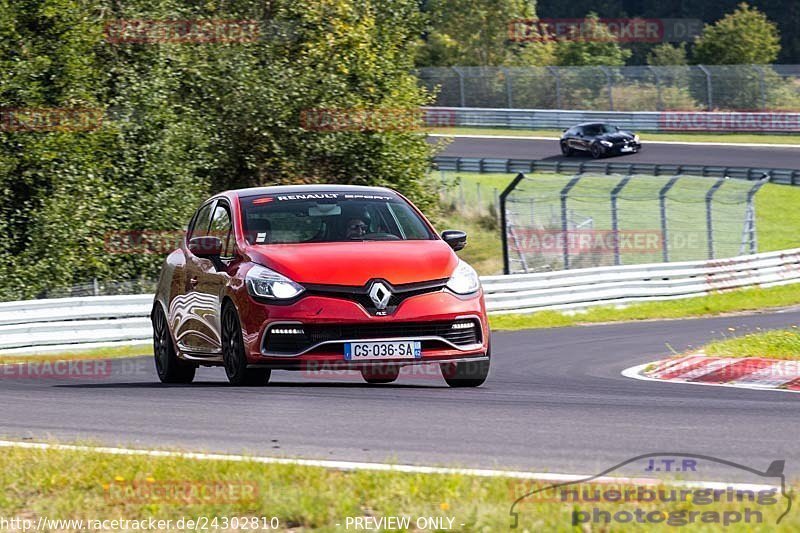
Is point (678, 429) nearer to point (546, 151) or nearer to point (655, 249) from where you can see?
point (655, 249)

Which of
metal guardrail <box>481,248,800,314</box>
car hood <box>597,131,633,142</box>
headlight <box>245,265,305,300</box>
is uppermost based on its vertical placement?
headlight <box>245,265,305,300</box>

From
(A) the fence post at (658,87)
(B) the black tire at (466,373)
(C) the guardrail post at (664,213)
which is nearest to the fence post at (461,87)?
(A) the fence post at (658,87)

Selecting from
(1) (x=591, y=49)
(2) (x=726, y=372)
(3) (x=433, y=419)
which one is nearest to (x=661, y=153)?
(1) (x=591, y=49)

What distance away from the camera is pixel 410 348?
927 cm

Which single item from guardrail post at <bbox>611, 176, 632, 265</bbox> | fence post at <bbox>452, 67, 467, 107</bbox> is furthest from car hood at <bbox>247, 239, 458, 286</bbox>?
fence post at <bbox>452, 67, 467, 107</bbox>

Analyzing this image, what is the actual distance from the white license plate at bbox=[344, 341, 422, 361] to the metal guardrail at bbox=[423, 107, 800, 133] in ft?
152

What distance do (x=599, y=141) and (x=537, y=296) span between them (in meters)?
26.1

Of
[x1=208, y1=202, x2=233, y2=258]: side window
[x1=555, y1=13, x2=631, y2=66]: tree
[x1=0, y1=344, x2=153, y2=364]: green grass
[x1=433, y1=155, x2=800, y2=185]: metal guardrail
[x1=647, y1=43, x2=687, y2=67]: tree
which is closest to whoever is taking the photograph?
[x1=208, y1=202, x2=233, y2=258]: side window

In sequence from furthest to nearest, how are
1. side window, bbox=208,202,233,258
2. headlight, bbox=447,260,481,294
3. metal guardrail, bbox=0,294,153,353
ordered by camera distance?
metal guardrail, bbox=0,294,153,353 < side window, bbox=208,202,233,258 < headlight, bbox=447,260,481,294

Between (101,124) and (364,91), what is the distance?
7.56 meters

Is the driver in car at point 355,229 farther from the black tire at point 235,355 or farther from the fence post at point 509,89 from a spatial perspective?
the fence post at point 509,89

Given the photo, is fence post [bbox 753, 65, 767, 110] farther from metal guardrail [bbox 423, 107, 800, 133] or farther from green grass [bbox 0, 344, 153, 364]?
green grass [bbox 0, 344, 153, 364]

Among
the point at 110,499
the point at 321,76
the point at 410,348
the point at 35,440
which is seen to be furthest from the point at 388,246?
the point at 321,76

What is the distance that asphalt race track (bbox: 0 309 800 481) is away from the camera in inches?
261
